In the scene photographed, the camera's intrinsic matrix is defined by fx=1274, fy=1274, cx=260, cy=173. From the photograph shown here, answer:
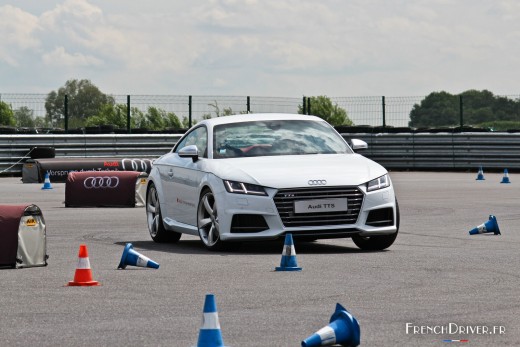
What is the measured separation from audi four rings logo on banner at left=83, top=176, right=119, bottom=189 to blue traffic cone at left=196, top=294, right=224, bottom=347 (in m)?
15.9

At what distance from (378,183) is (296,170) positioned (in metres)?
0.87

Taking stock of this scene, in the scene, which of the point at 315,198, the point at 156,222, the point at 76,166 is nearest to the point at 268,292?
the point at 315,198

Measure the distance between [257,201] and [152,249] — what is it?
5.39 feet

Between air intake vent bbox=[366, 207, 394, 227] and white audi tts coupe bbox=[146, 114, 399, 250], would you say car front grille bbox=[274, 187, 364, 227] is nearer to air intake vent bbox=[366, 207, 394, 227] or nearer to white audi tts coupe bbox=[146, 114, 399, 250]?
white audi tts coupe bbox=[146, 114, 399, 250]

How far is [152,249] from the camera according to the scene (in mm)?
13750

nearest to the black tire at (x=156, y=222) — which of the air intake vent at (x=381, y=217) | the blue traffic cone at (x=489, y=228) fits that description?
the air intake vent at (x=381, y=217)

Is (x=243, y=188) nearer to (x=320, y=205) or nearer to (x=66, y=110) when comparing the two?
(x=320, y=205)

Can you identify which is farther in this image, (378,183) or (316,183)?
(378,183)

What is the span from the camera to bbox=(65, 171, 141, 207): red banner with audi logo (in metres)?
22.1

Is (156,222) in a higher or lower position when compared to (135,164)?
lower

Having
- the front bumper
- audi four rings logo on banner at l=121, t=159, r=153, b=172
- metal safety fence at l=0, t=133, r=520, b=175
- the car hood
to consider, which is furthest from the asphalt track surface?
metal safety fence at l=0, t=133, r=520, b=175

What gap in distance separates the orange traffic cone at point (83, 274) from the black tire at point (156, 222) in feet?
15.0

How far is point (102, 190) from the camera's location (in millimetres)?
22234

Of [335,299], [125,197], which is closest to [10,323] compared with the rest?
[335,299]
